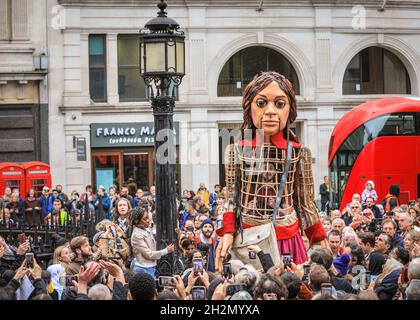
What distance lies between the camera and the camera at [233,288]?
805 cm

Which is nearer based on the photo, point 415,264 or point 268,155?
point 415,264

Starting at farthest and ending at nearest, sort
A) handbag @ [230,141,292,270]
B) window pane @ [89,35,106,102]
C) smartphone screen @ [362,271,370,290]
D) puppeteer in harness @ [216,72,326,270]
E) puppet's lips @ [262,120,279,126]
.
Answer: window pane @ [89,35,106,102] < puppet's lips @ [262,120,279,126] < puppeteer in harness @ [216,72,326,270] < handbag @ [230,141,292,270] < smartphone screen @ [362,271,370,290]

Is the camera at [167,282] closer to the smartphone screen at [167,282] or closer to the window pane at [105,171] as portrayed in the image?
the smartphone screen at [167,282]

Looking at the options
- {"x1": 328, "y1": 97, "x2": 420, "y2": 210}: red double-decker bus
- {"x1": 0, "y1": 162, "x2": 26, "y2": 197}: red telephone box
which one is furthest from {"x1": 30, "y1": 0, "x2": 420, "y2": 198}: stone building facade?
{"x1": 328, "y1": 97, "x2": 420, "y2": 210}: red double-decker bus

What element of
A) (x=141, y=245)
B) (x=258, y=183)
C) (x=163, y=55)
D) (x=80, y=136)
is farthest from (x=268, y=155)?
(x=80, y=136)

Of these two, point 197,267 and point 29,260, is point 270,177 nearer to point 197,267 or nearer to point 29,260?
point 197,267

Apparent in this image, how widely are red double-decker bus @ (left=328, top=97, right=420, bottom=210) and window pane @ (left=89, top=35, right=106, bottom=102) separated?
950 cm

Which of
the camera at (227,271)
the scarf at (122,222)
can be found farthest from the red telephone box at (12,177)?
the camera at (227,271)

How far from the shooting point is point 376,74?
3888 cm

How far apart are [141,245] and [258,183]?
2.28 m

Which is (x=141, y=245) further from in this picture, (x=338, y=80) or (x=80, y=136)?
(x=338, y=80)

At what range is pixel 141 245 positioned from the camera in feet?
41.6

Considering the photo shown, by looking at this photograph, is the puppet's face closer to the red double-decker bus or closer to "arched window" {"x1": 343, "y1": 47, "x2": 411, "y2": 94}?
the red double-decker bus

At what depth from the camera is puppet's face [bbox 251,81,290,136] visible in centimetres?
1103
